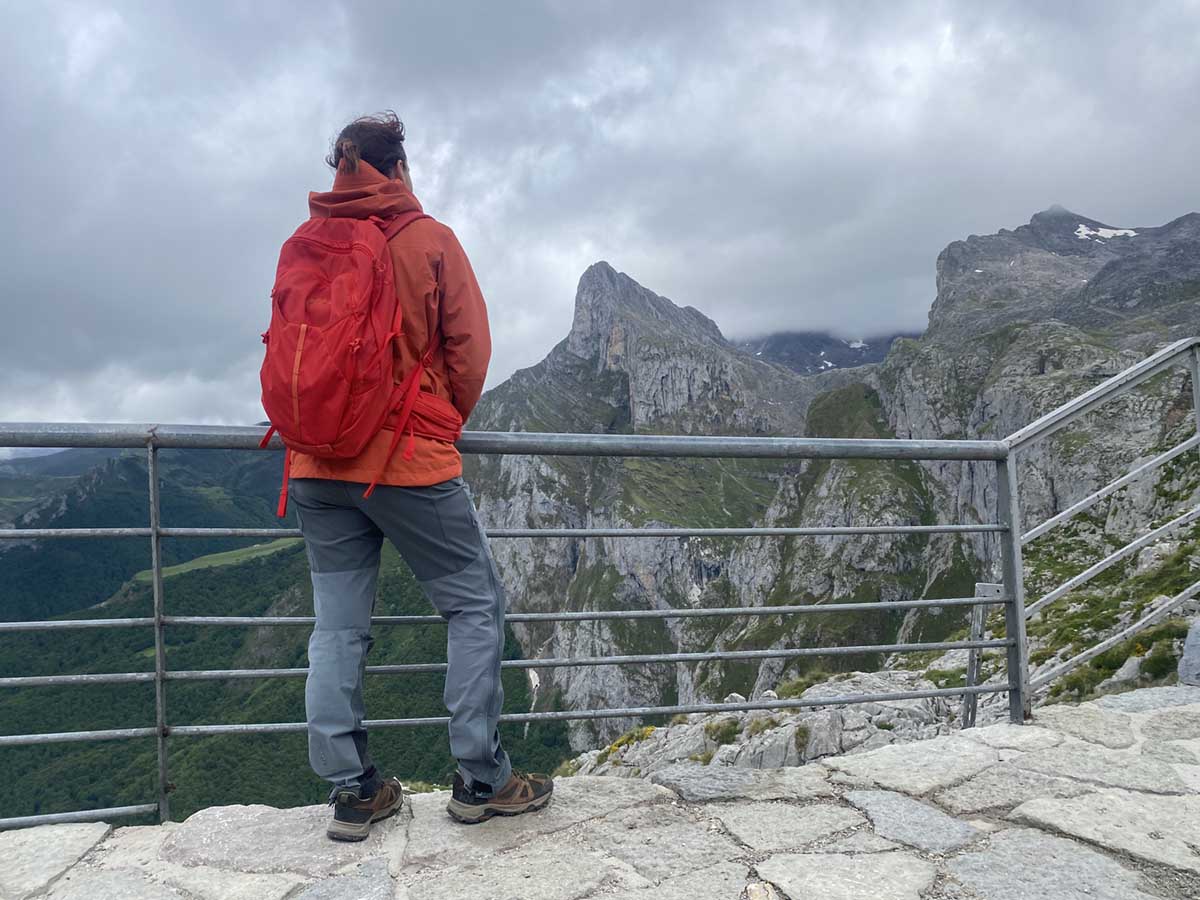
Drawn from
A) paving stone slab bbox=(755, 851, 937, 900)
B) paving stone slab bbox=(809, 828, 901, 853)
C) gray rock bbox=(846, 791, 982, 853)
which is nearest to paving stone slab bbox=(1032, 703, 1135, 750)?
gray rock bbox=(846, 791, 982, 853)

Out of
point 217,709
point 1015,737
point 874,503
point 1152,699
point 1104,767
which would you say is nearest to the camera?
point 1104,767

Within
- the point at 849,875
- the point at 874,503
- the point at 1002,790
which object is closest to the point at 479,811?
the point at 849,875

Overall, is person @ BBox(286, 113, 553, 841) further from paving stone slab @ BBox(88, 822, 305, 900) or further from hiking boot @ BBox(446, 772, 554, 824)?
paving stone slab @ BBox(88, 822, 305, 900)

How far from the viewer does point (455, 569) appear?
2.94 m

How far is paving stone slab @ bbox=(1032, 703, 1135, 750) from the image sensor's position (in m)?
3.65

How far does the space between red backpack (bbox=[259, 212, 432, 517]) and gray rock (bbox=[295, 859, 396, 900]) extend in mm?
1277

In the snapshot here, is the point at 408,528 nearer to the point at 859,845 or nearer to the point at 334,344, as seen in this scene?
the point at 334,344

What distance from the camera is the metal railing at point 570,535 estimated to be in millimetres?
3186

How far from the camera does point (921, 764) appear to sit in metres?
3.50

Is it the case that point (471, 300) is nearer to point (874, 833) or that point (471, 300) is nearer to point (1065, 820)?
point (874, 833)

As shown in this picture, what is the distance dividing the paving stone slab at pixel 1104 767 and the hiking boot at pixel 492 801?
2.13 meters

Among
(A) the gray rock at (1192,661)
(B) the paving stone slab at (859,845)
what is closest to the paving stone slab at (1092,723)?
(A) the gray rock at (1192,661)

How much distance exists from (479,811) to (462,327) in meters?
1.85

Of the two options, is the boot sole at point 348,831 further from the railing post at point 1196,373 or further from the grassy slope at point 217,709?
the grassy slope at point 217,709
